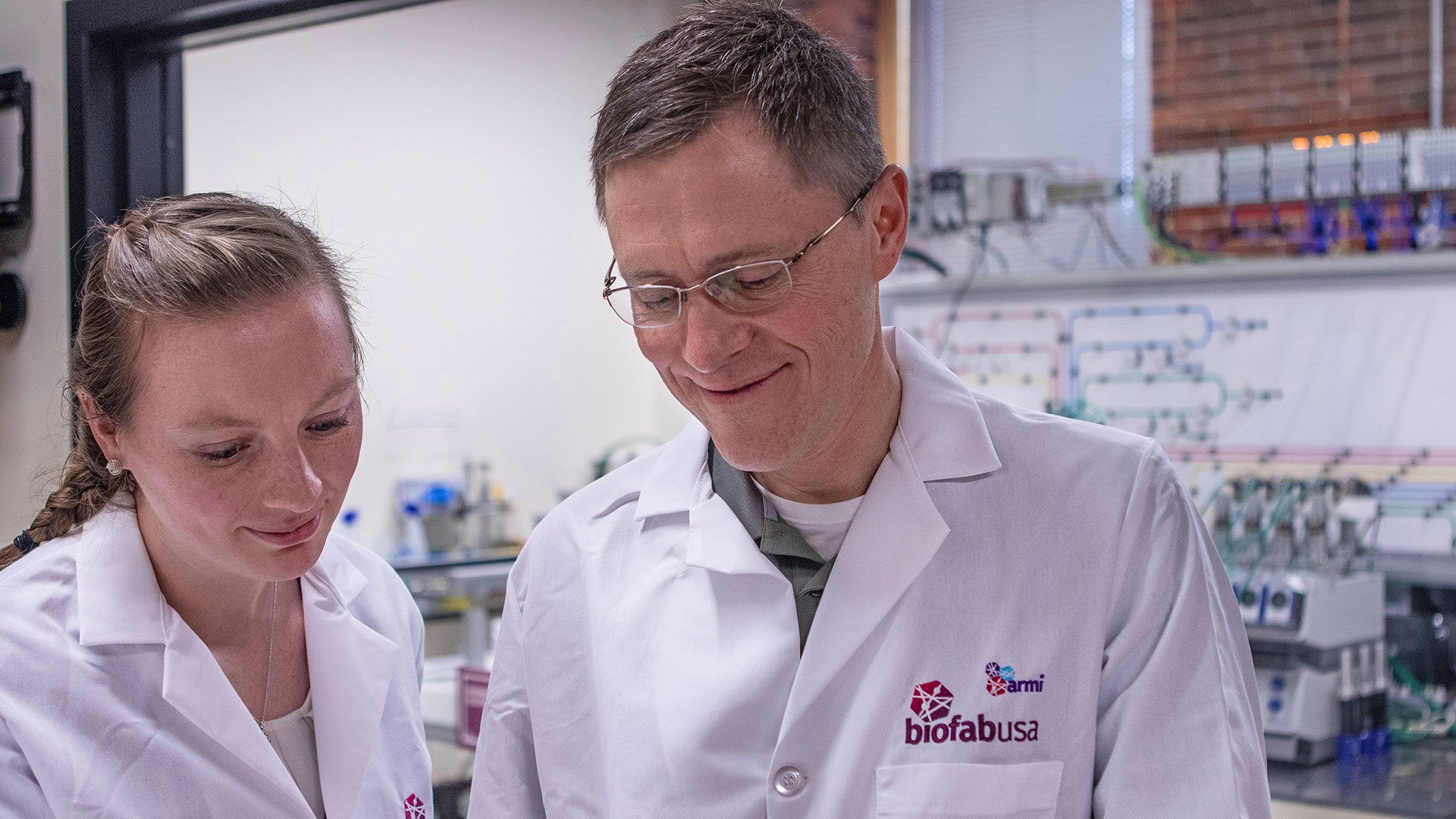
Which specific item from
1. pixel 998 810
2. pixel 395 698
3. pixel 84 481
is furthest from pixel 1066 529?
pixel 84 481

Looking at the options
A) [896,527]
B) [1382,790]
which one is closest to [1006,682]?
[896,527]

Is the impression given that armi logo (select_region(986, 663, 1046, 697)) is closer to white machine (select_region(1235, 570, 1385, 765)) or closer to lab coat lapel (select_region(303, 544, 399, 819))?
lab coat lapel (select_region(303, 544, 399, 819))

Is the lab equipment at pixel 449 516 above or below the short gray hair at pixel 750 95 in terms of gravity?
below

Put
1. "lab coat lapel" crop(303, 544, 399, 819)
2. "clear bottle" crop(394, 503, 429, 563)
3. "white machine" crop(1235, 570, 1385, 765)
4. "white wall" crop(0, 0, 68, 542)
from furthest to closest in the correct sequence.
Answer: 1. "clear bottle" crop(394, 503, 429, 563)
2. "white machine" crop(1235, 570, 1385, 765)
3. "white wall" crop(0, 0, 68, 542)
4. "lab coat lapel" crop(303, 544, 399, 819)

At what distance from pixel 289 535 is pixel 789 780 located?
55 cm

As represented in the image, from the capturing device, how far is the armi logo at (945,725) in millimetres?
1082

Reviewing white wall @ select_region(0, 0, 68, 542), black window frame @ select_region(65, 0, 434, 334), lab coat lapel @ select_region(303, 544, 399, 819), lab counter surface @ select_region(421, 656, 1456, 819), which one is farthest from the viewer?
lab counter surface @ select_region(421, 656, 1456, 819)

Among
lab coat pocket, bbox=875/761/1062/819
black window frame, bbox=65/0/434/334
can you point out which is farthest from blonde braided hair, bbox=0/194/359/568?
lab coat pocket, bbox=875/761/1062/819

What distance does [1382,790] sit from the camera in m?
2.29

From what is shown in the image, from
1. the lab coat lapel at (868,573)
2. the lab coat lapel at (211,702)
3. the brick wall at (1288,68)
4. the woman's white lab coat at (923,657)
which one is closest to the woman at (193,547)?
the lab coat lapel at (211,702)

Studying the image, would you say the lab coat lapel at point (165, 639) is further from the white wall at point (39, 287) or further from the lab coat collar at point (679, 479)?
the white wall at point (39, 287)

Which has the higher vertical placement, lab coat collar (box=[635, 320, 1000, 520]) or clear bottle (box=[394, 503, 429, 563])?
lab coat collar (box=[635, 320, 1000, 520])

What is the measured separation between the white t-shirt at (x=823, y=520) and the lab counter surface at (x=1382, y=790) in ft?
4.53

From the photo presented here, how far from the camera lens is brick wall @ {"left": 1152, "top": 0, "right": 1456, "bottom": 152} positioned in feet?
13.0
